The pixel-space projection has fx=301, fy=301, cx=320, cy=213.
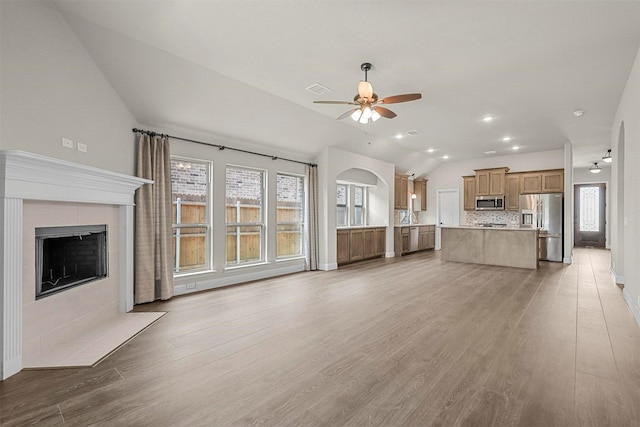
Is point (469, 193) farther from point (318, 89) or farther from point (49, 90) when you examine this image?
point (49, 90)

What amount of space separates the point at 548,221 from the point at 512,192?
136 cm

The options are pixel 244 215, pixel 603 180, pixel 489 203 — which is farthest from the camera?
pixel 603 180

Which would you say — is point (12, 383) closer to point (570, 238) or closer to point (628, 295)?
point (628, 295)

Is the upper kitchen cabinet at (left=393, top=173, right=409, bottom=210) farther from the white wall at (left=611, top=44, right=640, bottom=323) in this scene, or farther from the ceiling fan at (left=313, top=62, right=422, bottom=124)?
the ceiling fan at (left=313, top=62, right=422, bottom=124)

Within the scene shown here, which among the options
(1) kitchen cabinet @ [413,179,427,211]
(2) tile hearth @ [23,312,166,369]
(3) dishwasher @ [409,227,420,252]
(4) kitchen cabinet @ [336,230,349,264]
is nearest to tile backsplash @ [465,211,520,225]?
(1) kitchen cabinet @ [413,179,427,211]

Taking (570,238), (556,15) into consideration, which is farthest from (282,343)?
(570,238)

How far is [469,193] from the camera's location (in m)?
9.80

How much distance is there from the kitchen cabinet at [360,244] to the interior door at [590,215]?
852 centimetres

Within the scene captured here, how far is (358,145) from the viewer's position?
7387mm

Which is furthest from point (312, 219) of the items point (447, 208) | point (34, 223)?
point (447, 208)

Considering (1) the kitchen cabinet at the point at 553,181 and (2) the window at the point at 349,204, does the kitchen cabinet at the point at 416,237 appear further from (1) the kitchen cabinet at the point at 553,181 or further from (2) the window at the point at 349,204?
(1) the kitchen cabinet at the point at 553,181

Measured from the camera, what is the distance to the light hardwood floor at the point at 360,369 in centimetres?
186

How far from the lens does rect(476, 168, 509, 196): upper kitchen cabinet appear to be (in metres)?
9.11

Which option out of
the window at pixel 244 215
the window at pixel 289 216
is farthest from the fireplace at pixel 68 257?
the window at pixel 289 216
